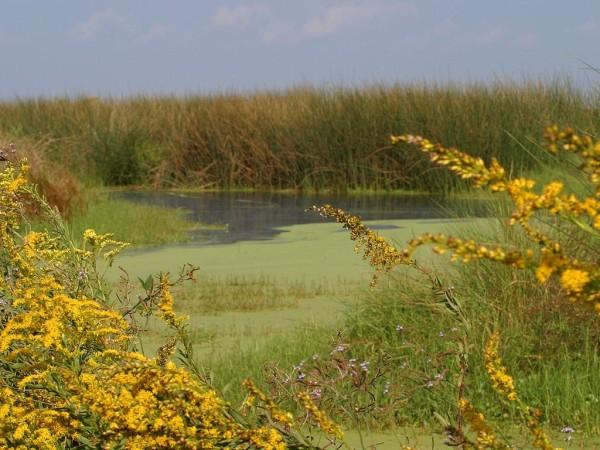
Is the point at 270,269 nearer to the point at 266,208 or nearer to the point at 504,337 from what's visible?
the point at 504,337

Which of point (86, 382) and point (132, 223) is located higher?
point (86, 382)

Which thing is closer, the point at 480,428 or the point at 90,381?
the point at 480,428

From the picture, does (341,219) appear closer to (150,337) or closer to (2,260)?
(2,260)

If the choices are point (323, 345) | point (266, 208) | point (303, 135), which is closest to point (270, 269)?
point (323, 345)

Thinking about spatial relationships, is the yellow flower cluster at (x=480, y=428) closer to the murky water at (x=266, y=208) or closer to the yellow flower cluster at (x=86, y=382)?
the yellow flower cluster at (x=86, y=382)

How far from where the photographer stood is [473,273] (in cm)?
511

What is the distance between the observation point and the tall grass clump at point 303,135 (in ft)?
52.8

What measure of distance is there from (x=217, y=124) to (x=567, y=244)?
46.4 ft

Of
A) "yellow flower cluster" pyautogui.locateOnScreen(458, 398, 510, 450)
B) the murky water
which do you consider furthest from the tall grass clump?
"yellow flower cluster" pyautogui.locateOnScreen(458, 398, 510, 450)

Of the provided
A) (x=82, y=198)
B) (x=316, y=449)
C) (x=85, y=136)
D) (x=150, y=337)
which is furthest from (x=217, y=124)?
(x=316, y=449)

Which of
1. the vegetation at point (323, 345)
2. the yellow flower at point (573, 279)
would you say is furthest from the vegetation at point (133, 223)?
the yellow flower at point (573, 279)

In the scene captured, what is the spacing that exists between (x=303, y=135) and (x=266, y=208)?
3369 mm

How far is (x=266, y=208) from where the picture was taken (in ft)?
46.7

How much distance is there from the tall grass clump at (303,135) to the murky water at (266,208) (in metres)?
0.84
